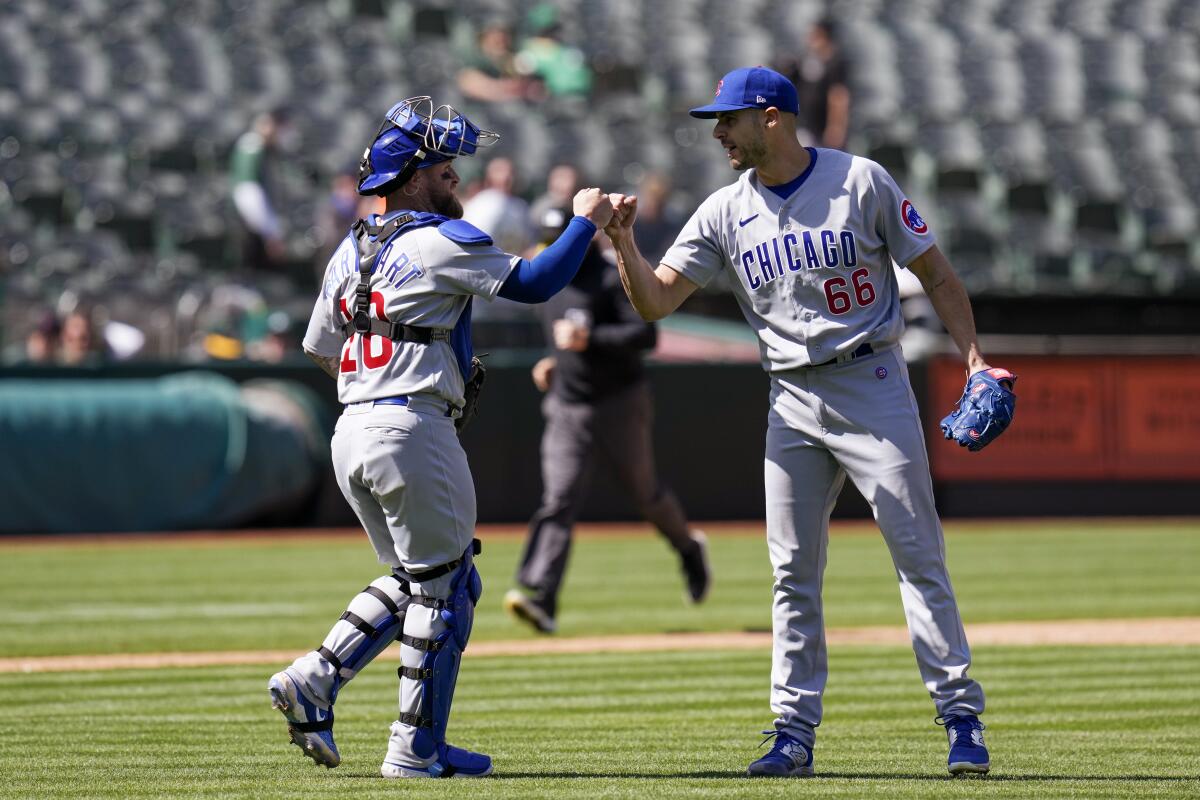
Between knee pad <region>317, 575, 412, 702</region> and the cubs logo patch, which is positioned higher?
the cubs logo patch

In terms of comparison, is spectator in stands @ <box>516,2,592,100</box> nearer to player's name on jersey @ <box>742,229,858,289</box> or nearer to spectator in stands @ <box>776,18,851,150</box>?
spectator in stands @ <box>776,18,851,150</box>

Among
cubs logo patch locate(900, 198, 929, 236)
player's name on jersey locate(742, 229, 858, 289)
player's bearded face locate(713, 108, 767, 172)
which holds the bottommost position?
player's name on jersey locate(742, 229, 858, 289)

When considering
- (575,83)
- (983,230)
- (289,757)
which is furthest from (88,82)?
(289,757)

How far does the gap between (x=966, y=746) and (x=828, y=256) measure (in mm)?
1543

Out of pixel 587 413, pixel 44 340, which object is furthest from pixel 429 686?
pixel 44 340

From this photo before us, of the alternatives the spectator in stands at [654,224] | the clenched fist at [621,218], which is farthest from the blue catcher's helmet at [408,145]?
the spectator in stands at [654,224]

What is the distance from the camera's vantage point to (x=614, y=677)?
337 inches

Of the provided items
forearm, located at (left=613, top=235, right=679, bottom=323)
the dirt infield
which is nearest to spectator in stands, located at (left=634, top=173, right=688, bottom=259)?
the dirt infield

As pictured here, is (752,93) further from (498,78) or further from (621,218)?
(498,78)

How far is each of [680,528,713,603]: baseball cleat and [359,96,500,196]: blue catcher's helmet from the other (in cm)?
563

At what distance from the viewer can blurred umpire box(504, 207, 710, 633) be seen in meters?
10.2

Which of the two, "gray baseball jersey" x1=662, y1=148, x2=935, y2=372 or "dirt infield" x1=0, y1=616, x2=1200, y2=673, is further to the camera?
"dirt infield" x1=0, y1=616, x2=1200, y2=673

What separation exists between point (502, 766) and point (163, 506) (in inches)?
439

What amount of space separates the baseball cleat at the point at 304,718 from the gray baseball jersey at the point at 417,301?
0.86m
